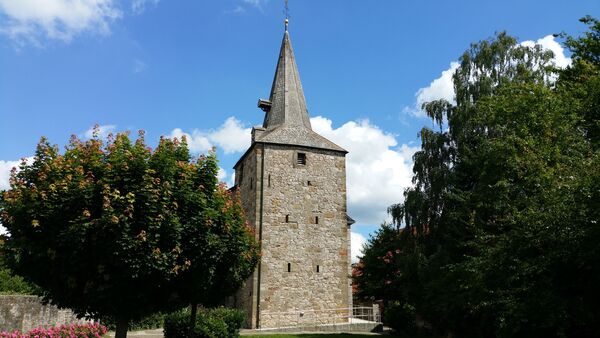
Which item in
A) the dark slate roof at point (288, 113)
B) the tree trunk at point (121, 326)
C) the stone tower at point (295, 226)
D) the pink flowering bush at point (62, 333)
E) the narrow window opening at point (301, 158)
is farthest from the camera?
the dark slate roof at point (288, 113)

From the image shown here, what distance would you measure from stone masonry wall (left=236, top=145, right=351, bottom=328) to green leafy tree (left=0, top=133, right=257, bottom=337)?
14.7m

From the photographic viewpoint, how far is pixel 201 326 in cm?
1672

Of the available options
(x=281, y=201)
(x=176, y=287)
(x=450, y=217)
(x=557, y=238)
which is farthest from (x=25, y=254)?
(x=281, y=201)

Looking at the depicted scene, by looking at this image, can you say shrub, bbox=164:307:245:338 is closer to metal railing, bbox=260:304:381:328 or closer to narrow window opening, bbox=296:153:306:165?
metal railing, bbox=260:304:381:328

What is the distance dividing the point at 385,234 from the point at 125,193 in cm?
2879

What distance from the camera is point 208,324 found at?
17016 millimetres

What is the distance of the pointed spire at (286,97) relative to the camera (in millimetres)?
31047

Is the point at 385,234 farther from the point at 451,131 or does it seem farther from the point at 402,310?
the point at 451,131

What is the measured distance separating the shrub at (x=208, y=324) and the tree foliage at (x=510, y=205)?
728 cm

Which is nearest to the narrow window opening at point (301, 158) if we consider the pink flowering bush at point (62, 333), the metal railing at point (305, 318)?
the metal railing at point (305, 318)

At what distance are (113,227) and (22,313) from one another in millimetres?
8255

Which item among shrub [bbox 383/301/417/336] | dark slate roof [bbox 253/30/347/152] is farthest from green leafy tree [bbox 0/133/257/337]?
→ dark slate roof [bbox 253/30/347/152]

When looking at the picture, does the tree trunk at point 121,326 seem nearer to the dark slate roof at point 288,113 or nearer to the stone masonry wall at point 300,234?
the stone masonry wall at point 300,234

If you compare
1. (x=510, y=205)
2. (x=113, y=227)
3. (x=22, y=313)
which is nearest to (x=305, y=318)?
(x=22, y=313)
